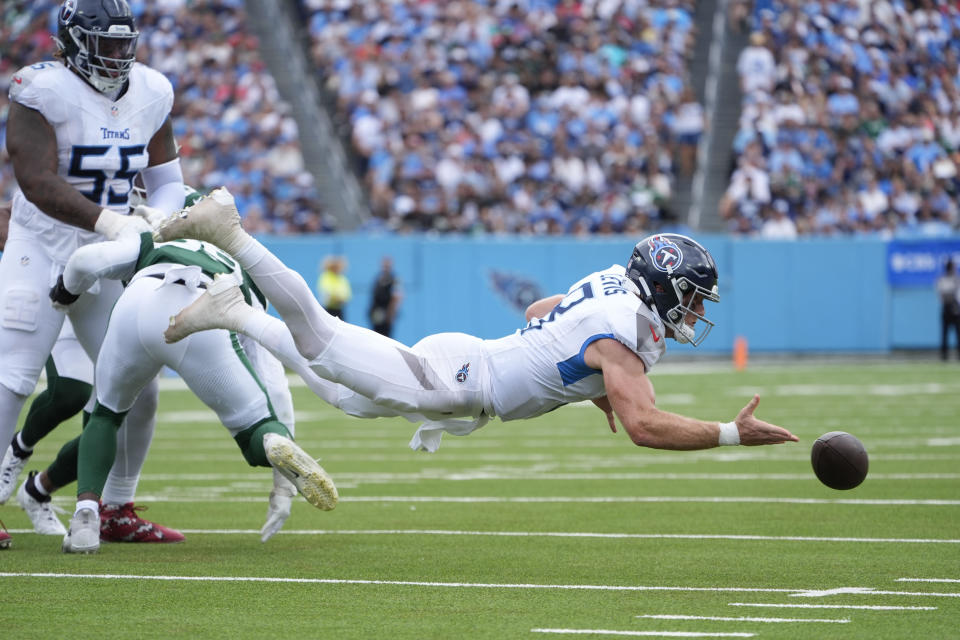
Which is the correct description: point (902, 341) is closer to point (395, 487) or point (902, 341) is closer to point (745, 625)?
point (395, 487)

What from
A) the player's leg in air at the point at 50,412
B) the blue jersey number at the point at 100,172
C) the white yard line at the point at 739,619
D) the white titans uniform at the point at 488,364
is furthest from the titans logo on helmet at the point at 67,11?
the white yard line at the point at 739,619

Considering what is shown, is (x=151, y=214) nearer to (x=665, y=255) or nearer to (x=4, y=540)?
(x=4, y=540)

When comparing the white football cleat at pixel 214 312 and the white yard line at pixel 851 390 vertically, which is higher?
the white football cleat at pixel 214 312

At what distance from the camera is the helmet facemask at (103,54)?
6.46 m

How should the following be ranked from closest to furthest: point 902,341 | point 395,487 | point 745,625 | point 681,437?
point 745,625 → point 681,437 → point 395,487 → point 902,341

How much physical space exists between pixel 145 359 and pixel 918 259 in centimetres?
1842

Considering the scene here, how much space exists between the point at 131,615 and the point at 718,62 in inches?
852

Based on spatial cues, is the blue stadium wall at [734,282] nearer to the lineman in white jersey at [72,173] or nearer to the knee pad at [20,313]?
the lineman in white jersey at [72,173]

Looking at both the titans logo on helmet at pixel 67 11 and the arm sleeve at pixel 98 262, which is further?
the titans logo on helmet at pixel 67 11

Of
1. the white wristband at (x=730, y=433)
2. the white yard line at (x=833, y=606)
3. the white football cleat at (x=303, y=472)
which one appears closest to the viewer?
the white yard line at (x=833, y=606)

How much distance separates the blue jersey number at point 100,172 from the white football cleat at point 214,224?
2.78 feet

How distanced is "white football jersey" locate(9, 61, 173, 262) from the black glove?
277 millimetres

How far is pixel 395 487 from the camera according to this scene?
9.23 metres

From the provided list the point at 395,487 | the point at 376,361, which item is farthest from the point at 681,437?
the point at 395,487
